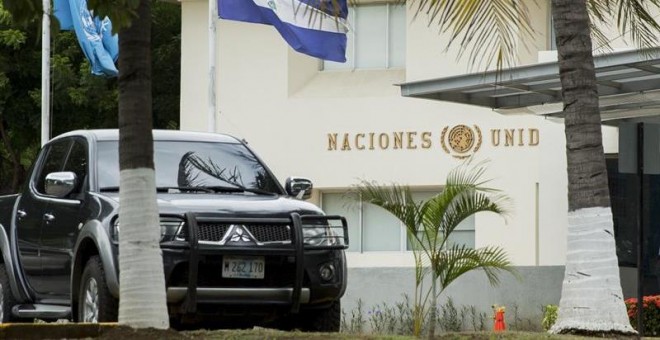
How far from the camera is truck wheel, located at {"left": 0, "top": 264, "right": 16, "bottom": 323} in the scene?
47.8 ft

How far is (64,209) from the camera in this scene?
44.3 ft

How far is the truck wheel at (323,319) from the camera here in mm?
13281

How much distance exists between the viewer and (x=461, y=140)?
29.8 meters

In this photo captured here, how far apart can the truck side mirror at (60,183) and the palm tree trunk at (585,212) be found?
3.96m

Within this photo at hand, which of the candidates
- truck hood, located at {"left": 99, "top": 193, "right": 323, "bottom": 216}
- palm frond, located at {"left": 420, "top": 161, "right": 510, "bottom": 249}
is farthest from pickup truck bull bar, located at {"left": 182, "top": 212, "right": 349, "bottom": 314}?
palm frond, located at {"left": 420, "top": 161, "right": 510, "bottom": 249}

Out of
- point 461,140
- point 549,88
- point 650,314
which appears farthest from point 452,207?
point 461,140

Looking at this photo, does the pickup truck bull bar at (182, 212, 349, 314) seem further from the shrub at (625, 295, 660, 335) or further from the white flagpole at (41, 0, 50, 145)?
the white flagpole at (41, 0, 50, 145)

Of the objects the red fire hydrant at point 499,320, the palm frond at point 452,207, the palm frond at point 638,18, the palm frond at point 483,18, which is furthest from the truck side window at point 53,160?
the red fire hydrant at point 499,320

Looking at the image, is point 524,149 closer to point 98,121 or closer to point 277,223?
point 98,121

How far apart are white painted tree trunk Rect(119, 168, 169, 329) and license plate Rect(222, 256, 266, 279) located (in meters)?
1.61

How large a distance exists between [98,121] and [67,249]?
24.4m

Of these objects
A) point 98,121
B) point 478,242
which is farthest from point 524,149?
point 98,121

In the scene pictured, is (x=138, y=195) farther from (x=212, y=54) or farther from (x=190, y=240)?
(x=212, y=54)

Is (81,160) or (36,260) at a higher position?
(81,160)
